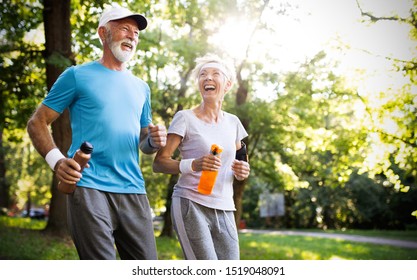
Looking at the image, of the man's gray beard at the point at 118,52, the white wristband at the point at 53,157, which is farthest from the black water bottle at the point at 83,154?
the man's gray beard at the point at 118,52

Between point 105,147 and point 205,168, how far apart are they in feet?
→ 1.62

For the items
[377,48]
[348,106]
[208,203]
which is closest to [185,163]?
[208,203]

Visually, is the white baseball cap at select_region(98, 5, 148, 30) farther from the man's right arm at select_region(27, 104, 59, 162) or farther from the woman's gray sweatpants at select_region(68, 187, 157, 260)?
the woman's gray sweatpants at select_region(68, 187, 157, 260)

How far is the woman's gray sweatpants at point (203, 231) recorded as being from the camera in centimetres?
249

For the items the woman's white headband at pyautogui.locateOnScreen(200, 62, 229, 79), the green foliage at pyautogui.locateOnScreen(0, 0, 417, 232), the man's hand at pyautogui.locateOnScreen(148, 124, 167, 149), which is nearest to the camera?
the man's hand at pyautogui.locateOnScreen(148, 124, 167, 149)

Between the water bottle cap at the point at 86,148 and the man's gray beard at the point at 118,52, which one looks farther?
the man's gray beard at the point at 118,52

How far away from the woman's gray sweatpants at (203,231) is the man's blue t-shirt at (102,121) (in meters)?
0.27

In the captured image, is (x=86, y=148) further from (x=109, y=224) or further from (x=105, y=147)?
(x=109, y=224)

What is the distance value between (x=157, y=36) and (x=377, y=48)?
4.89 meters

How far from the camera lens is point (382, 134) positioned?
7633 mm

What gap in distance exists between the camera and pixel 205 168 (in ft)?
8.11

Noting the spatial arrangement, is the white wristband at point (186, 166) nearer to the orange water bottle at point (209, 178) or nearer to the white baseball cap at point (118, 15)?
the orange water bottle at point (209, 178)

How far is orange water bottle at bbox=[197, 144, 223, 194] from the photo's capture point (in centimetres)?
249

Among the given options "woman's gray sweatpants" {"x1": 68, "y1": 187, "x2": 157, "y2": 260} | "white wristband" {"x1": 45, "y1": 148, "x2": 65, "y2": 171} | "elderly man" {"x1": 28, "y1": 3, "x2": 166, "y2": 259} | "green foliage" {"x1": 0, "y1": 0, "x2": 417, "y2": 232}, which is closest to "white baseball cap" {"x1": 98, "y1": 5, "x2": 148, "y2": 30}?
"elderly man" {"x1": 28, "y1": 3, "x2": 166, "y2": 259}
